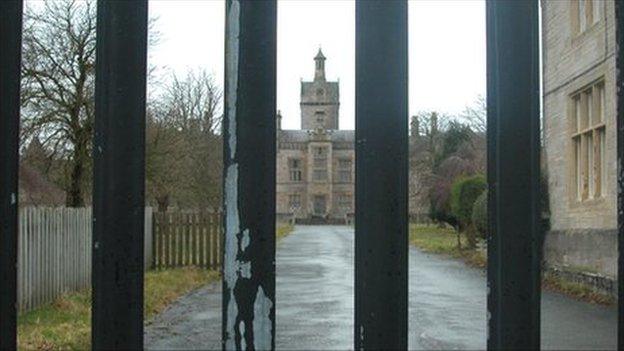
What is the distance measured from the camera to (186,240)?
17656mm

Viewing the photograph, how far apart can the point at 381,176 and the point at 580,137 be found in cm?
1482

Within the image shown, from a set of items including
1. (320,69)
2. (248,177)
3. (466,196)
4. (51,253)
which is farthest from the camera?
(320,69)

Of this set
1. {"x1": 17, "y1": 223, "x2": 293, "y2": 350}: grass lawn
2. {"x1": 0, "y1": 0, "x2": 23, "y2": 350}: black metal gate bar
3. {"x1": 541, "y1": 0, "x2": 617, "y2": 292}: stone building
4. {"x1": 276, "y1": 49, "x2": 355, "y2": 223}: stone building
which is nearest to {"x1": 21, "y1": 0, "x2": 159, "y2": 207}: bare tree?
{"x1": 17, "y1": 223, "x2": 293, "y2": 350}: grass lawn

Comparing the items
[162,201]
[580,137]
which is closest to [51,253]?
[580,137]

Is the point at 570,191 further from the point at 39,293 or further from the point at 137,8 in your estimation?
the point at 137,8

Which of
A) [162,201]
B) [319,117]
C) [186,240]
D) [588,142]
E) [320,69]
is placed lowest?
[186,240]

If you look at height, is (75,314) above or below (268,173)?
below

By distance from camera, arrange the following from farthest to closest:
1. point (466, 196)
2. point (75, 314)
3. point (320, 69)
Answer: point (320, 69), point (466, 196), point (75, 314)

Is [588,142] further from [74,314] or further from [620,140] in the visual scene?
[620,140]

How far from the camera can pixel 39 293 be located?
10.7 m

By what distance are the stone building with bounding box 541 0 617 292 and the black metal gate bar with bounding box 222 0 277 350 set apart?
Answer: 461 inches

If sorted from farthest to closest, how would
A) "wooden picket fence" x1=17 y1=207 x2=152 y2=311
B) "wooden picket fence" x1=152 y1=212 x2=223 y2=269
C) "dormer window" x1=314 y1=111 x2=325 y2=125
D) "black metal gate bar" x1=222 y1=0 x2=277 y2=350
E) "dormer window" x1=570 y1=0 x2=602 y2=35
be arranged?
"dormer window" x1=314 y1=111 x2=325 y2=125 → "wooden picket fence" x1=152 y1=212 x2=223 y2=269 → "dormer window" x1=570 y1=0 x2=602 y2=35 → "wooden picket fence" x1=17 y1=207 x2=152 y2=311 → "black metal gate bar" x1=222 y1=0 x2=277 y2=350

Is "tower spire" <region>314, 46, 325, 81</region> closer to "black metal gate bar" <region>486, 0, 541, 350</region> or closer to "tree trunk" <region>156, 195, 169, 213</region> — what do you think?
"tree trunk" <region>156, 195, 169, 213</region>

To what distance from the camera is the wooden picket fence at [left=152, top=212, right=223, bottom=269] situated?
57.5 ft
